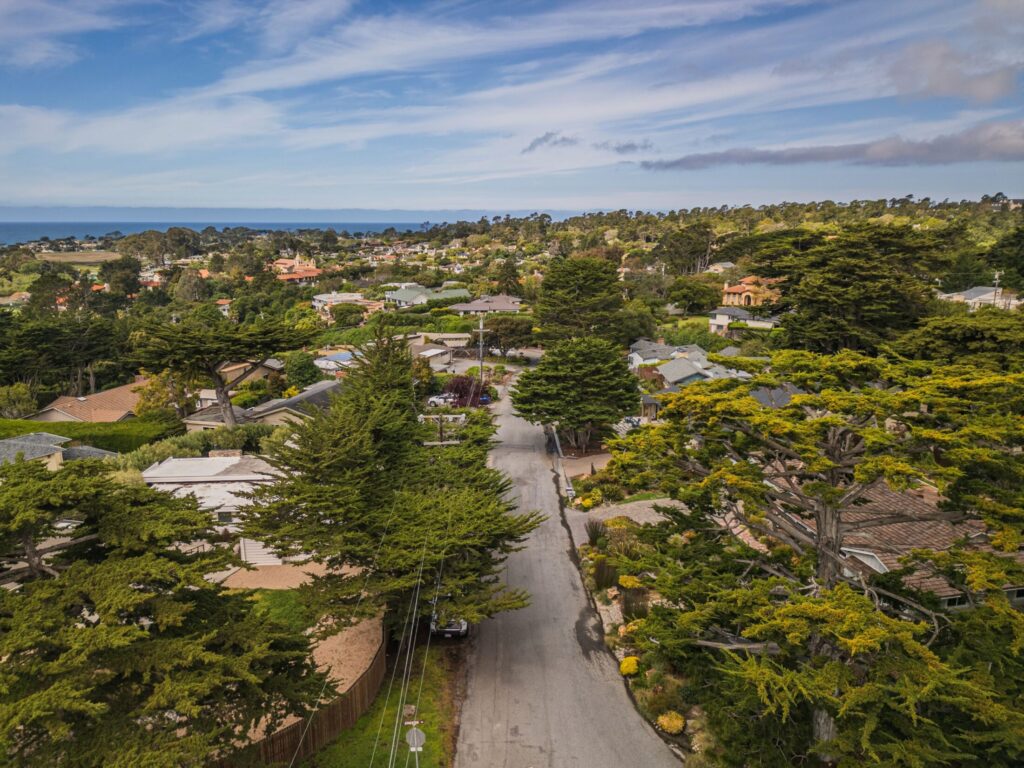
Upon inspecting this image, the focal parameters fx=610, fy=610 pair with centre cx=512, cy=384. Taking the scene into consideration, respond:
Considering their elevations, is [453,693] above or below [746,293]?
below

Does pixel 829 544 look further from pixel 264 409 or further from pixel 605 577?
pixel 264 409

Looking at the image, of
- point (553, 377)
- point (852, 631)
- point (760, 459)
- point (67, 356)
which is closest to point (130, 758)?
point (852, 631)

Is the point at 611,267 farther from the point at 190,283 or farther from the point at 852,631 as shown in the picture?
the point at 190,283

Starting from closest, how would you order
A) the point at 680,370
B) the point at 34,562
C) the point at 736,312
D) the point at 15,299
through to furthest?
the point at 34,562, the point at 680,370, the point at 736,312, the point at 15,299

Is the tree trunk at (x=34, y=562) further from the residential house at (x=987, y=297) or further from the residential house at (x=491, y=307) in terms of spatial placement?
the residential house at (x=987, y=297)

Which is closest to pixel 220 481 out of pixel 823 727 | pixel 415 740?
pixel 415 740
